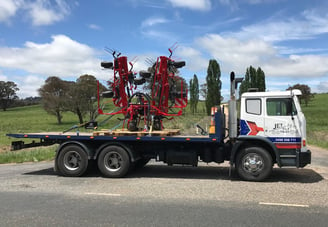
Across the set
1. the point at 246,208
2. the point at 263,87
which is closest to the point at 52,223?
the point at 246,208

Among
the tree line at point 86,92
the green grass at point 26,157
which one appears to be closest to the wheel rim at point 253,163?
the green grass at point 26,157

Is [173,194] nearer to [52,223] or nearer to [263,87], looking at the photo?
[52,223]

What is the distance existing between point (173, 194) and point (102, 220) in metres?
2.14

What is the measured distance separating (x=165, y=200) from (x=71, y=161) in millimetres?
4081

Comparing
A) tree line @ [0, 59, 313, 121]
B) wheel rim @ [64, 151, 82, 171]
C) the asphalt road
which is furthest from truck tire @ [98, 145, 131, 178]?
tree line @ [0, 59, 313, 121]

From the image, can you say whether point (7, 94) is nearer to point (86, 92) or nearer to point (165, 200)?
point (86, 92)

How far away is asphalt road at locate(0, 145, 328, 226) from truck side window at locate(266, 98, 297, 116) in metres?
1.83

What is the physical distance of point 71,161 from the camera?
31.2 feet

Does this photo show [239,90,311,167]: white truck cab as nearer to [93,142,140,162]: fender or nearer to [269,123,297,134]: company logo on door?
[269,123,297,134]: company logo on door

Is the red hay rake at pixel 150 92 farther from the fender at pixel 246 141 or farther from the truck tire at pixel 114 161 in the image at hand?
the fender at pixel 246 141

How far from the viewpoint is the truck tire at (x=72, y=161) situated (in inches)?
366

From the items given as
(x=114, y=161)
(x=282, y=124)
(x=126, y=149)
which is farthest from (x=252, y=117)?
(x=114, y=161)

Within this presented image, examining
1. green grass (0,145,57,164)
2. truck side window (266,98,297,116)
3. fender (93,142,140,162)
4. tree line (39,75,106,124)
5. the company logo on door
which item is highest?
tree line (39,75,106,124)

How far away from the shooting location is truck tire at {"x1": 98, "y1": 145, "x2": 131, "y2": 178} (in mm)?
9008
